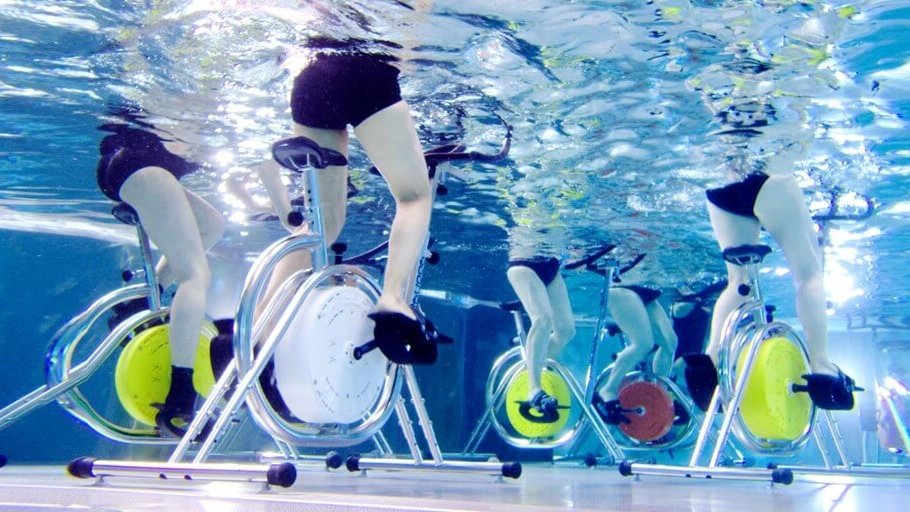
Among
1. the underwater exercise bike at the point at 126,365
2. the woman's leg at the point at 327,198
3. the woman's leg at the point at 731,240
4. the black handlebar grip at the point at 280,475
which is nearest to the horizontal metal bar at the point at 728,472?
the woman's leg at the point at 731,240

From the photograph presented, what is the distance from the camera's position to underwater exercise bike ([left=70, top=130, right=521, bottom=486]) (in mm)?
2885

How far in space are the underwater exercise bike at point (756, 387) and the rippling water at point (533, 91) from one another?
1.89 metres

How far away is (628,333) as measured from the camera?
9.81 meters

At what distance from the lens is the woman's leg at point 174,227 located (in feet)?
13.6

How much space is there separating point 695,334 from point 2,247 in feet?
41.1

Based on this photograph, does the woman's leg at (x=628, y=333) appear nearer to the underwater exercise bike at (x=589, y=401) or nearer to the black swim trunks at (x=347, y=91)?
the underwater exercise bike at (x=589, y=401)

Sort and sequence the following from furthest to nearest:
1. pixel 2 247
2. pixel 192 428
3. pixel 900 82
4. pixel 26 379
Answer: pixel 2 247
pixel 26 379
pixel 900 82
pixel 192 428

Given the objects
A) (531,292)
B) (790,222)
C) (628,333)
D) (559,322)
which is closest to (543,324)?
(531,292)

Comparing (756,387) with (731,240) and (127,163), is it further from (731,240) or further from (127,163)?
(127,163)

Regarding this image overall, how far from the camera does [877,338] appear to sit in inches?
992

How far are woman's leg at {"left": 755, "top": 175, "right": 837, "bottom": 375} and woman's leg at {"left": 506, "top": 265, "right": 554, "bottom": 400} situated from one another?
3.30m

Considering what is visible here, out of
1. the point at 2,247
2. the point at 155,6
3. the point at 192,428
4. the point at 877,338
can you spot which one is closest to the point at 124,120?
the point at 155,6

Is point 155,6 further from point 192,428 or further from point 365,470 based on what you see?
point 365,470

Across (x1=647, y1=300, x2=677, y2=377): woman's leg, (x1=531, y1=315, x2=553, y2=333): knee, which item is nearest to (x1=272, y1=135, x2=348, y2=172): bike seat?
(x1=531, y1=315, x2=553, y2=333): knee
